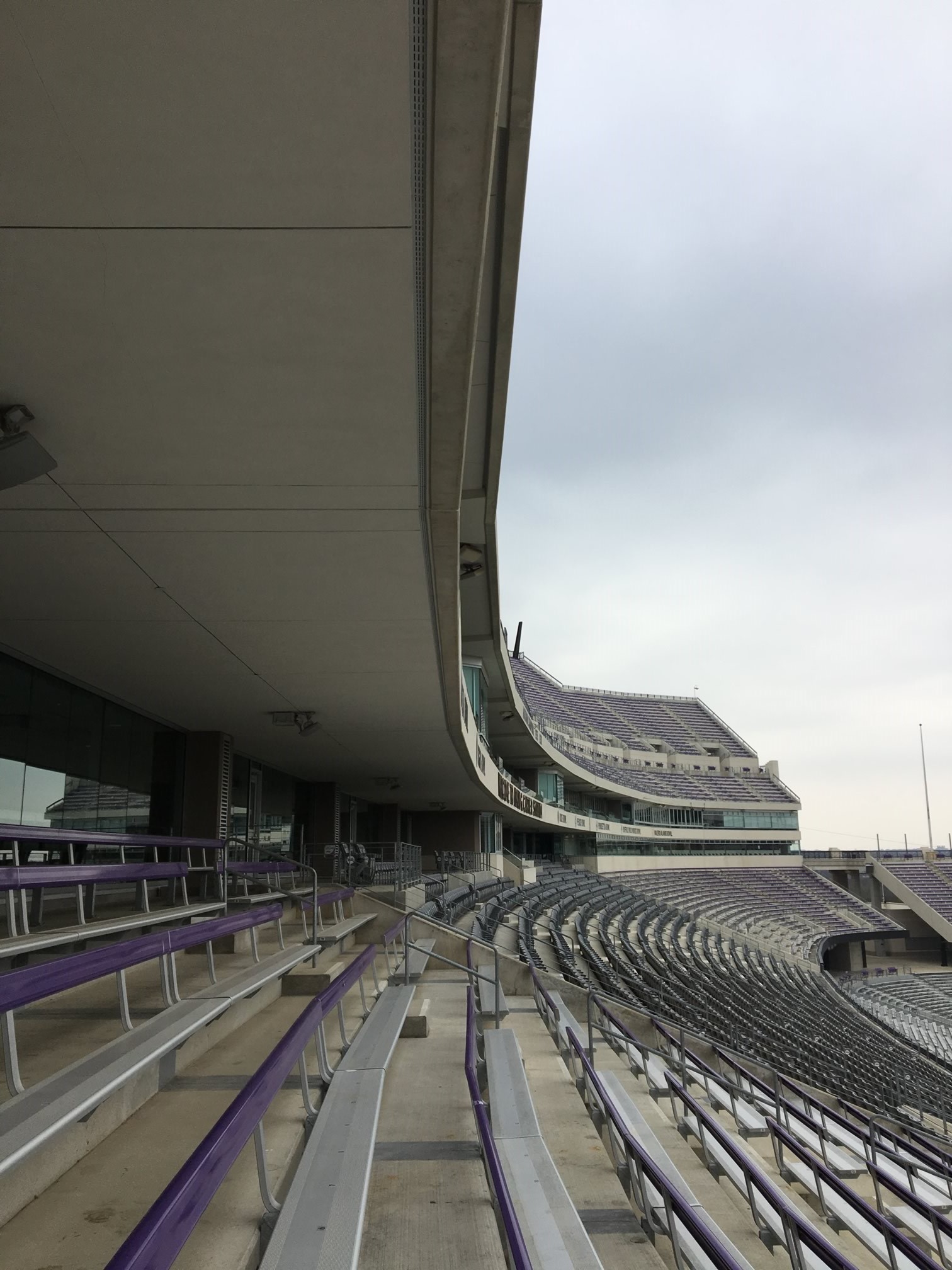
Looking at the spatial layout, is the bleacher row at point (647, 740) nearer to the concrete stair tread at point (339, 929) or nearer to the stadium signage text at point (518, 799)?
the stadium signage text at point (518, 799)

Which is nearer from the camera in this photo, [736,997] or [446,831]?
[736,997]

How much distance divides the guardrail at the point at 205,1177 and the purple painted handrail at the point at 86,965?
2.35 feet

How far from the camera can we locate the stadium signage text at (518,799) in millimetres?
21234

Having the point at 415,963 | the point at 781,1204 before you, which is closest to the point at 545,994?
the point at 415,963

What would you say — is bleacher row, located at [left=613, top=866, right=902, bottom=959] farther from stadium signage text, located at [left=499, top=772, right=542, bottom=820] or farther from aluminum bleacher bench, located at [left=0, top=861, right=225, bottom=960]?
aluminum bleacher bench, located at [left=0, top=861, right=225, bottom=960]

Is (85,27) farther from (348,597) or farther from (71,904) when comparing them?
(71,904)

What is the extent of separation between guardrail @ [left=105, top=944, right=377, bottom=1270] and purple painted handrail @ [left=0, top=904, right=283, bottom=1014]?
716mm

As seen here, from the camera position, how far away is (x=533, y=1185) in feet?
11.3

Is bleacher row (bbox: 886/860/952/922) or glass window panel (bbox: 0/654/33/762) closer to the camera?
glass window panel (bbox: 0/654/33/762)

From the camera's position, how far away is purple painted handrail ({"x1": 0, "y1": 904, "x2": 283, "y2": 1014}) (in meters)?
2.60

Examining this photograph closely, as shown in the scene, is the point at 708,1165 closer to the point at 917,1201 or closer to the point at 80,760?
the point at 917,1201

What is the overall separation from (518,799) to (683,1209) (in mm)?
21243

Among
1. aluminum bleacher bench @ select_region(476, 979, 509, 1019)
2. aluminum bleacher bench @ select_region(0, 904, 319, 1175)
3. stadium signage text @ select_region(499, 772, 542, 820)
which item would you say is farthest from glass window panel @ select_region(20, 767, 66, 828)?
stadium signage text @ select_region(499, 772, 542, 820)

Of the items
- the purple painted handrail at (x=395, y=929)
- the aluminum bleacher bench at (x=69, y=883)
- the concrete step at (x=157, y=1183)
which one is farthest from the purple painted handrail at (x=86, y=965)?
the purple painted handrail at (x=395, y=929)
